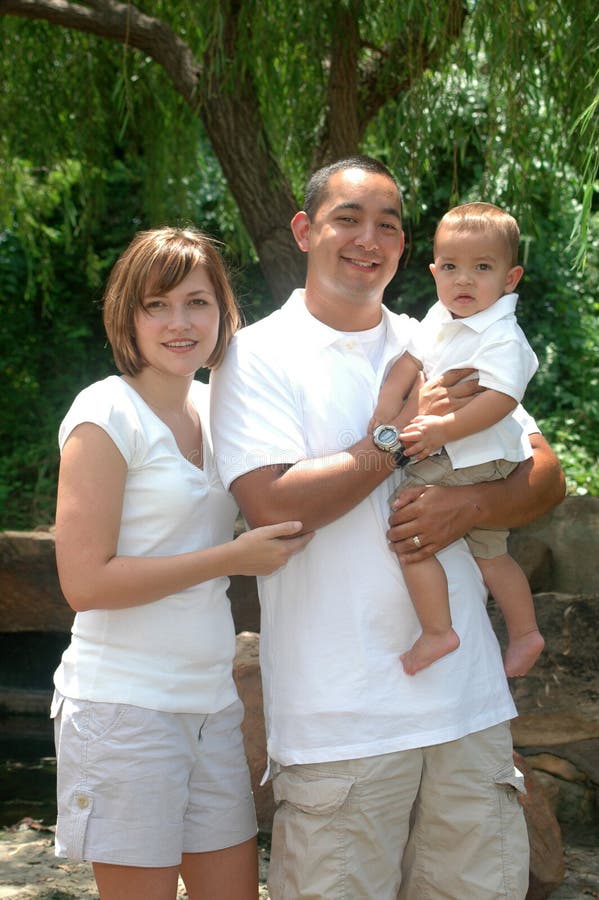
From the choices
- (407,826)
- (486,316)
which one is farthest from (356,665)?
(486,316)

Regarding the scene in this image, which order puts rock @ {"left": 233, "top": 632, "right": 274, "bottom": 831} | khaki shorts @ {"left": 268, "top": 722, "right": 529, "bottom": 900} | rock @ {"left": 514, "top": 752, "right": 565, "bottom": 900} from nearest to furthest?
khaki shorts @ {"left": 268, "top": 722, "right": 529, "bottom": 900} → rock @ {"left": 514, "top": 752, "right": 565, "bottom": 900} → rock @ {"left": 233, "top": 632, "right": 274, "bottom": 831}

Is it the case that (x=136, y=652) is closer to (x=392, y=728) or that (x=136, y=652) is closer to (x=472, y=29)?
(x=392, y=728)

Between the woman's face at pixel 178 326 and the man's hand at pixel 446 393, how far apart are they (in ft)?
1.58

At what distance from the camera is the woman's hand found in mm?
2025

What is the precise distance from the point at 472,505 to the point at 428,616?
295 mm

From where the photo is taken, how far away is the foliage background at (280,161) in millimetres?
4312

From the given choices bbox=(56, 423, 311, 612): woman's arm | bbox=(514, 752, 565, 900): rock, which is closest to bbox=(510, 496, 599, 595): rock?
bbox=(514, 752, 565, 900): rock

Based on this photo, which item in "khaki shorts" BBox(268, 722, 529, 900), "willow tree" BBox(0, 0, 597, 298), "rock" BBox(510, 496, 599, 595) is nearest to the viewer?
"khaki shorts" BBox(268, 722, 529, 900)

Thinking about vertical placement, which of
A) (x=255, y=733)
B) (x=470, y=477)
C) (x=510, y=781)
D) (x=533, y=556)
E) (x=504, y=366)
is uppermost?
(x=504, y=366)

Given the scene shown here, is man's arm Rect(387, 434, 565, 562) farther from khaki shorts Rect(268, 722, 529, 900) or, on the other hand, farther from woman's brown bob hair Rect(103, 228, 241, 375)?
woman's brown bob hair Rect(103, 228, 241, 375)

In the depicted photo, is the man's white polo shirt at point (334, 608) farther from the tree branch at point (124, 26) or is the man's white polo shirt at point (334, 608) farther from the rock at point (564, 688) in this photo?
the tree branch at point (124, 26)

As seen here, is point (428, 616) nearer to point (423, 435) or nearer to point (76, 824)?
point (423, 435)

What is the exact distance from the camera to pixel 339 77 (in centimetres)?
503

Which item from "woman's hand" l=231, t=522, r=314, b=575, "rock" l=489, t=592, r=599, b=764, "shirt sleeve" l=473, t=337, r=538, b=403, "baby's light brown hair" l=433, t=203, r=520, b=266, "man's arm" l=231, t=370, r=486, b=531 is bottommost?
"rock" l=489, t=592, r=599, b=764
